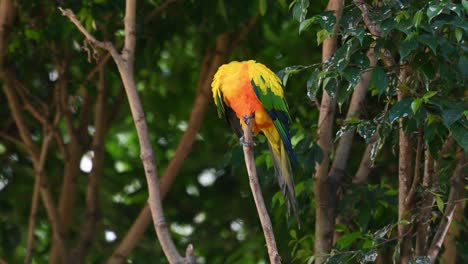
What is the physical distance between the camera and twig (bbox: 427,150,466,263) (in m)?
4.84

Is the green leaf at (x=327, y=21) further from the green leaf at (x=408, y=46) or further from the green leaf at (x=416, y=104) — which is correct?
the green leaf at (x=416, y=104)

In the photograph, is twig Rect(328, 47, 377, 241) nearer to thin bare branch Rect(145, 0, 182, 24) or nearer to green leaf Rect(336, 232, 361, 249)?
green leaf Rect(336, 232, 361, 249)

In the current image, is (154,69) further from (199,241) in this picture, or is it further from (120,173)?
(199,241)

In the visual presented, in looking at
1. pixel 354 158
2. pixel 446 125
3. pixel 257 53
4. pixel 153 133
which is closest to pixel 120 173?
pixel 153 133

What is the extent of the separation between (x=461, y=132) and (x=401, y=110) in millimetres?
263

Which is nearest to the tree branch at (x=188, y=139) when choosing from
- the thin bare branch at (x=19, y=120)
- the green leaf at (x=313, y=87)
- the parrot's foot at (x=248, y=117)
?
the thin bare branch at (x=19, y=120)

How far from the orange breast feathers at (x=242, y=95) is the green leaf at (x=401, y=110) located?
1066mm

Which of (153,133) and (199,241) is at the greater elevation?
(153,133)

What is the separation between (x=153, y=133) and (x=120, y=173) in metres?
0.42

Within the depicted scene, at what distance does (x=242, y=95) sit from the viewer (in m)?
5.07

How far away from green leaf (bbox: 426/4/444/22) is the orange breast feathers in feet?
4.53

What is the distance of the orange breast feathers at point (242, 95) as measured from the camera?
16.6 feet

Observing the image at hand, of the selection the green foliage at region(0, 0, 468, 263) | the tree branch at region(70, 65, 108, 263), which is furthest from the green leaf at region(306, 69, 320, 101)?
the tree branch at region(70, 65, 108, 263)

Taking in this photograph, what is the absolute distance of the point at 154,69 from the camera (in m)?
7.60
